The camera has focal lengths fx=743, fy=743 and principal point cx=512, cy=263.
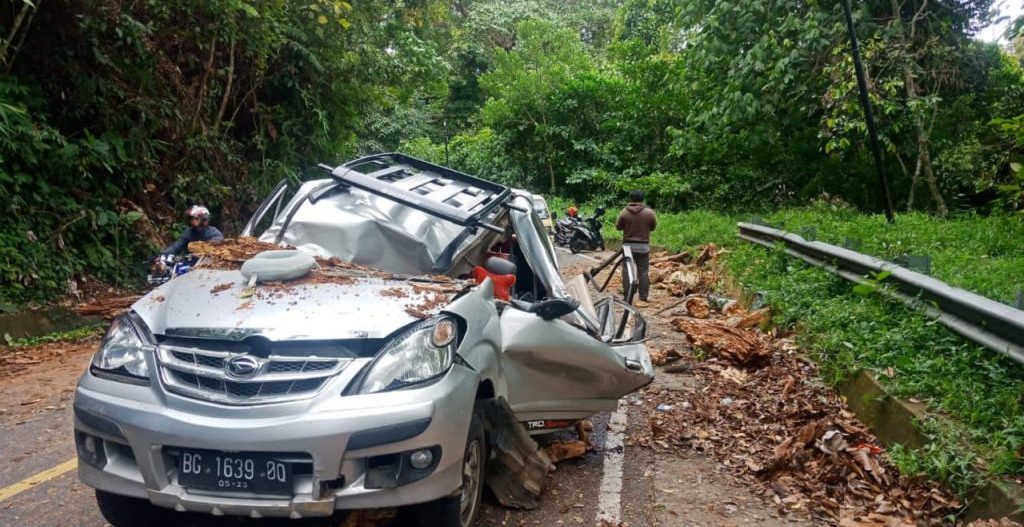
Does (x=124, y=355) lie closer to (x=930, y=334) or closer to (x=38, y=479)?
(x=38, y=479)

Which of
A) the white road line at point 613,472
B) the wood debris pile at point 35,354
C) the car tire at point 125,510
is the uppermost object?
the car tire at point 125,510

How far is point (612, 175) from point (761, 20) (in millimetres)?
13240

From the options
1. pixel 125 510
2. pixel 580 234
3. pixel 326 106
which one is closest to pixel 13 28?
pixel 326 106

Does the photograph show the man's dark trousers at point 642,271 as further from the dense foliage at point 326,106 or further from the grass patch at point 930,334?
the dense foliage at point 326,106

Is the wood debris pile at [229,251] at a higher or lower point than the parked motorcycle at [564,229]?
higher

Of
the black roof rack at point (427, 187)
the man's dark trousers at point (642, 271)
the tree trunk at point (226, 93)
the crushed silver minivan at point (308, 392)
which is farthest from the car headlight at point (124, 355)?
the tree trunk at point (226, 93)

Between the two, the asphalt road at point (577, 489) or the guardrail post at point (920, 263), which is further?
the guardrail post at point (920, 263)

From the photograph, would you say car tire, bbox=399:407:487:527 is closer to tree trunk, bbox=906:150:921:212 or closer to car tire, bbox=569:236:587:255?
tree trunk, bbox=906:150:921:212

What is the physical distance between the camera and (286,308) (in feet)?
10.5

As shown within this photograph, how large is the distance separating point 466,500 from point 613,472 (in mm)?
1491

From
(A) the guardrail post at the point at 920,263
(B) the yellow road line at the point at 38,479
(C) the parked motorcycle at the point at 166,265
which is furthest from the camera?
(C) the parked motorcycle at the point at 166,265

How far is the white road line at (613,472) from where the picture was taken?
3957mm

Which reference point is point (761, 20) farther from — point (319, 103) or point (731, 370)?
point (731, 370)

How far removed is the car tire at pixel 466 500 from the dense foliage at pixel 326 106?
5495 millimetres
